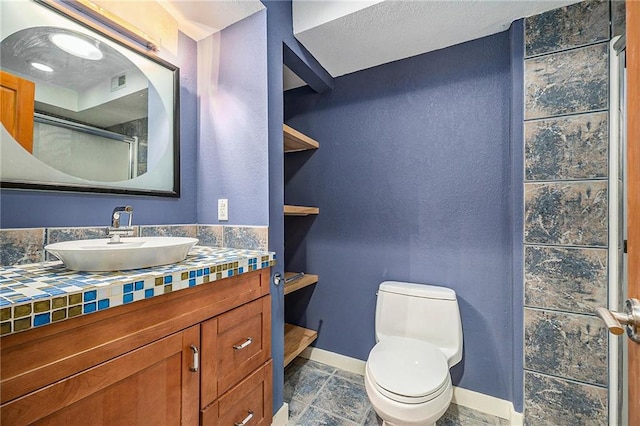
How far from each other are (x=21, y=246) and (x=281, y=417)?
4.37ft

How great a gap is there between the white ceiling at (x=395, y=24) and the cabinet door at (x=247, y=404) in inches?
69.1

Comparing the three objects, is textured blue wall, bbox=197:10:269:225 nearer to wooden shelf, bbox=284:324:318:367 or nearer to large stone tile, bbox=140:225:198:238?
large stone tile, bbox=140:225:198:238

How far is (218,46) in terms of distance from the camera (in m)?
1.46

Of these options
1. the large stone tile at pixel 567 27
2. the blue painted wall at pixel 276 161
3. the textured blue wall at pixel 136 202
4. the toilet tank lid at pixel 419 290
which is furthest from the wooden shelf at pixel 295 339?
the large stone tile at pixel 567 27

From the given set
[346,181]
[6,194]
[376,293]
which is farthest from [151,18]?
[376,293]

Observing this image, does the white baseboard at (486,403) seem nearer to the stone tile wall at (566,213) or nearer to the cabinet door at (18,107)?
the stone tile wall at (566,213)

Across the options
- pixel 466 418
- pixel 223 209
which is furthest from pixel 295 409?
pixel 223 209

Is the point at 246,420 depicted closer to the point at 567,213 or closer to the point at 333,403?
the point at 333,403

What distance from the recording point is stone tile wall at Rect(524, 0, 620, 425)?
117 centimetres

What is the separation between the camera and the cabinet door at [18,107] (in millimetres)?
873

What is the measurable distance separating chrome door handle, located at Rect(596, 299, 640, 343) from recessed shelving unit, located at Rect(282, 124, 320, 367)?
1319mm

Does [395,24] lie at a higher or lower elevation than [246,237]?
higher

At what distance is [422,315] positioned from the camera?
1.50 metres

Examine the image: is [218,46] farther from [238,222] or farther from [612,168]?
[612,168]
